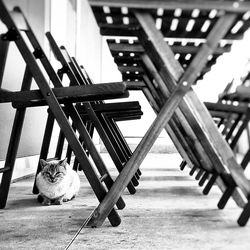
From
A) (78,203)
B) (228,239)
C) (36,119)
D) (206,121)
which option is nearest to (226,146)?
(206,121)

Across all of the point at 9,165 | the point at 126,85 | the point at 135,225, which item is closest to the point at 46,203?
the point at 9,165

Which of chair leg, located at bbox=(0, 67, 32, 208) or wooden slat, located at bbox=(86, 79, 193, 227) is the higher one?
wooden slat, located at bbox=(86, 79, 193, 227)

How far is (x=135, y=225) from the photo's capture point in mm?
1608

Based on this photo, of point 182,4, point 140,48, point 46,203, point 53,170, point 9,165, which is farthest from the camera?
point 140,48

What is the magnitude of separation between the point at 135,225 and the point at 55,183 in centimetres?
76

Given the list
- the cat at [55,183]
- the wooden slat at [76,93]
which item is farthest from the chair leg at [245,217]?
the cat at [55,183]

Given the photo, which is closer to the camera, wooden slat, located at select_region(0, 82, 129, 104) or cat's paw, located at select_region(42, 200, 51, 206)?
wooden slat, located at select_region(0, 82, 129, 104)

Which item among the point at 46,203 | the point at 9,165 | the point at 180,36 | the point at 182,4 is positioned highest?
the point at 182,4

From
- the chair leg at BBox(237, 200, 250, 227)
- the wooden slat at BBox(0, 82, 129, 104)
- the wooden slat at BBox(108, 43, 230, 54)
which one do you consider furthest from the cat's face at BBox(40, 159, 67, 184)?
the chair leg at BBox(237, 200, 250, 227)

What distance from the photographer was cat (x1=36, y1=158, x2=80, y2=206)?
214cm

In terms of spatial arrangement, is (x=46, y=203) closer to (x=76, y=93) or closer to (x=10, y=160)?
(x=10, y=160)

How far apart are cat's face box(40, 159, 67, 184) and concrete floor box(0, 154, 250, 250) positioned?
0.51 ft

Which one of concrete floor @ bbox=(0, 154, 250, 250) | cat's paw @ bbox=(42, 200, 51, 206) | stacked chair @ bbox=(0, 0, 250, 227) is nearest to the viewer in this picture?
concrete floor @ bbox=(0, 154, 250, 250)

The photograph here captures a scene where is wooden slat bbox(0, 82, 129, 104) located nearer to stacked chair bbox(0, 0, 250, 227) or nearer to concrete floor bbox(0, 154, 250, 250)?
stacked chair bbox(0, 0, 250, 227)
